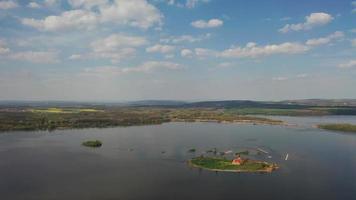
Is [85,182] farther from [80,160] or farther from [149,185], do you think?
[80,160]

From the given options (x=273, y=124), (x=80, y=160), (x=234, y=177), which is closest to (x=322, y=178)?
(x=234, y=177)

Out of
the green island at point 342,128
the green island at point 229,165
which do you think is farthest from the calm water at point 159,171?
the green island at point 342,128

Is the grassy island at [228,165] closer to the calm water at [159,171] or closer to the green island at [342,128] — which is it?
the calm water at [159,171]

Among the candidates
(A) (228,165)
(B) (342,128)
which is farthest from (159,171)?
(B) (342,128)

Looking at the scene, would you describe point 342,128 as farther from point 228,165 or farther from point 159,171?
point 159,171

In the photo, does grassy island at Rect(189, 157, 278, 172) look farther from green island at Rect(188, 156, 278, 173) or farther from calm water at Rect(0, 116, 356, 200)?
calm water at Rect(0, 116, 356, 200)

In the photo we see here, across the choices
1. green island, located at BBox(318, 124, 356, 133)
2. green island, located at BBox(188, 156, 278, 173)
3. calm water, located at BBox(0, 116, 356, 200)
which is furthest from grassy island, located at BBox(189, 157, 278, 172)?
green island, located at BBox(318, 124, 356, 133)
